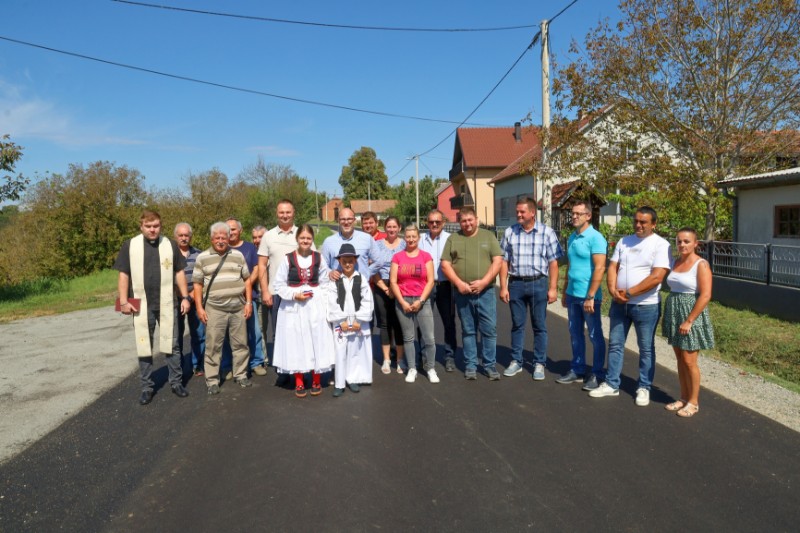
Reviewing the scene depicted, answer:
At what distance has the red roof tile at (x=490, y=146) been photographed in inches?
1636

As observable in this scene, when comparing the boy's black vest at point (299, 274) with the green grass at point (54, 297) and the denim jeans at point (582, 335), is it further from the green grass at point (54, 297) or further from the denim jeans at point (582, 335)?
the green grass at point (54, 297)

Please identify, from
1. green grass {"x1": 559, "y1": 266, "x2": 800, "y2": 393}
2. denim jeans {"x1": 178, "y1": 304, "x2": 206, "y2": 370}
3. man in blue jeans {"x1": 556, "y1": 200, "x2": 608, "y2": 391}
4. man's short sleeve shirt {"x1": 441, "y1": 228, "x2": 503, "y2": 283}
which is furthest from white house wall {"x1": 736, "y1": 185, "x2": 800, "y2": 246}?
denim jeans {"x1": 178, "y1": 304, "x2": 206, "y2": 370}

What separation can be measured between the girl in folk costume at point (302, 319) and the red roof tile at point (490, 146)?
36760 mm

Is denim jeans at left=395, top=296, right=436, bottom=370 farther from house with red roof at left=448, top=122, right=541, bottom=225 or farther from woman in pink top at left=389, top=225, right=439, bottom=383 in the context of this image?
house with red roof at left=448, top=122, right=541, bottom=225

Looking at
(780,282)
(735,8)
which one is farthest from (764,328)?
(735,8)

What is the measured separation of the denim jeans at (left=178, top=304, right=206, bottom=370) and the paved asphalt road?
0.89 m

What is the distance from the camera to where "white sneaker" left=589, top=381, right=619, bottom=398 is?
5.55 m

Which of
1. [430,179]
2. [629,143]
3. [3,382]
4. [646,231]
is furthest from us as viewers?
A: [430,179]

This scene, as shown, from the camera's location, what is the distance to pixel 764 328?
27.8ft

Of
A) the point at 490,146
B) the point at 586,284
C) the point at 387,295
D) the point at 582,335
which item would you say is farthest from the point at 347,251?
the point at 490,146

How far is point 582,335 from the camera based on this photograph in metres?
6.03

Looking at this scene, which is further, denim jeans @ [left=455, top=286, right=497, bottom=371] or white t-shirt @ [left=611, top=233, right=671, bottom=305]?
denim jeans @ [left=455, top=286, right=497, bottom=371]

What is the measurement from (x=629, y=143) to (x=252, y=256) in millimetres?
12210

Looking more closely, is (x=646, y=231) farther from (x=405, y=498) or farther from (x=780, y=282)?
(x=780, y=282)
